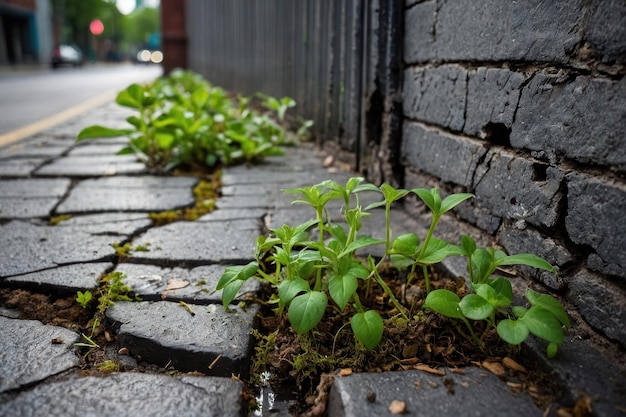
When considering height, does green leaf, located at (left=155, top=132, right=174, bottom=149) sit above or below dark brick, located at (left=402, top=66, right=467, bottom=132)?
below

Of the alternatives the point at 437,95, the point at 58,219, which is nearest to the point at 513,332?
the point at 437,95

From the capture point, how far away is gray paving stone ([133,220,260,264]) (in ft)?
5.85

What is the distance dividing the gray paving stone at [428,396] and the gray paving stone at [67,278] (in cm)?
88

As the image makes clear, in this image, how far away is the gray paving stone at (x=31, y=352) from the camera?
3.74 ft

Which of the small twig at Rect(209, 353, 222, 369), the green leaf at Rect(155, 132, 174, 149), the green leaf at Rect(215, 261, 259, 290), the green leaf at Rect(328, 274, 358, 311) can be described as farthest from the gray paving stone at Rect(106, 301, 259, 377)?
the green leaf at Rect(155, 132, 174, 149)

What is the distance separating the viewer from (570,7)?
50.3 inches

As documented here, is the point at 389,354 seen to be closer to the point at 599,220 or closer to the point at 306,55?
the point at 599,220

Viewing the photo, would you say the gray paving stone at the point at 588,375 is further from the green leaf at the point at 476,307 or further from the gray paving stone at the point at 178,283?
the gray paving stone at the point at 178,283

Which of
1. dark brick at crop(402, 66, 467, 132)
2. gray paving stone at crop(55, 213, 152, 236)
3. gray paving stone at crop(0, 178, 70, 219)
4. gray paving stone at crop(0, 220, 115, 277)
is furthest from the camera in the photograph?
gray paving stone at crop(0, 178, 70, 219)

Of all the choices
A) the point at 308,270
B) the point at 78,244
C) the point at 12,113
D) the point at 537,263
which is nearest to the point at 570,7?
the point at 537,263

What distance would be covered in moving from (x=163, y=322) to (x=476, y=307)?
0.79m

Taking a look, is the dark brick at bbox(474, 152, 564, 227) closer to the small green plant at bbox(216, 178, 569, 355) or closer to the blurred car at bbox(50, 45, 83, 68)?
the small green plant at bbox(216, 178, 569, 355)

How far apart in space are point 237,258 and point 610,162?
1.13 metres

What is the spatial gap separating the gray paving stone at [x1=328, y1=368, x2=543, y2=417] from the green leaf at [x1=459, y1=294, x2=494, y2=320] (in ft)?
0.42
